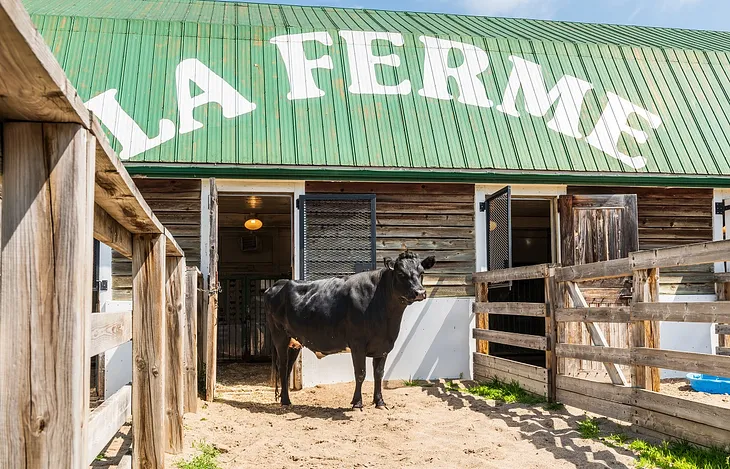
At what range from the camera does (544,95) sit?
11.8m

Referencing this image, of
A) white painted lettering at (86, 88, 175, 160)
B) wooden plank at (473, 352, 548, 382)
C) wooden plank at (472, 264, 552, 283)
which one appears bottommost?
wooden plank at (473, 352, 548, 382)

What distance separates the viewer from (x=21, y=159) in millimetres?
1826

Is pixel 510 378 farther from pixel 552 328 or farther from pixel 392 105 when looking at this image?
pixel 392 105

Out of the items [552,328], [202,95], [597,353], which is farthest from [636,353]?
[202,95]

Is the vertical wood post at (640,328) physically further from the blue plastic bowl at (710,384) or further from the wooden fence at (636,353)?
the blue plastic bowl at (710,384)

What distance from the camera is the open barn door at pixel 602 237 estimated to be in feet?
33.4

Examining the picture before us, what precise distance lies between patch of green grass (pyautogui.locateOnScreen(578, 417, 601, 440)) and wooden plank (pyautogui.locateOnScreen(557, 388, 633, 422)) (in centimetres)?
20

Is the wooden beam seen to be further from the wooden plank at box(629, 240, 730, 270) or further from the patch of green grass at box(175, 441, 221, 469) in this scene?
the patch of green grass at box(175, 441, 221, 469)

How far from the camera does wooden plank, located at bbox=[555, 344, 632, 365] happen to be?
655cm

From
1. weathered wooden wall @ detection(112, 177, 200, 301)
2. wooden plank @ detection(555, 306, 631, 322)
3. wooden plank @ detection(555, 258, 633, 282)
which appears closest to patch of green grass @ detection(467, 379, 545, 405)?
wooden plank @ detection(555, 306, 631, 322)

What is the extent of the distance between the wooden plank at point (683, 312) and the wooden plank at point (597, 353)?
401mm

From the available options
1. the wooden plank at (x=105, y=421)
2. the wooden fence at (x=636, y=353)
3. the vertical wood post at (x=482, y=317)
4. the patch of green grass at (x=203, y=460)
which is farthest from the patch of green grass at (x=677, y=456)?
the vertical wood post at (x=482, y=317)

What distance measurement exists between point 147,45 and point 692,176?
28.4ft

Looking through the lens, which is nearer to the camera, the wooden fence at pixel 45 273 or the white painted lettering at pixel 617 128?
the wooden fence at pixel 45 273
